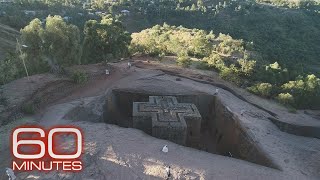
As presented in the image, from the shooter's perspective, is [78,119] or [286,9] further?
[286,9]

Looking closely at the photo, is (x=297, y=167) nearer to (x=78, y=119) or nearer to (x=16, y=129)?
(x=78, y=119)

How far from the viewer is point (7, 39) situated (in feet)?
155

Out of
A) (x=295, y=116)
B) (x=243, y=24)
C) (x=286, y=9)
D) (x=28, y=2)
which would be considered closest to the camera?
(x=295, y=116)

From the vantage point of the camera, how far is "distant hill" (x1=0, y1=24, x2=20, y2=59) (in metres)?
43.4

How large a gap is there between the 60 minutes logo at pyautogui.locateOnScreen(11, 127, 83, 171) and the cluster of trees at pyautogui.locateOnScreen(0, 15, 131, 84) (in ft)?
25.7

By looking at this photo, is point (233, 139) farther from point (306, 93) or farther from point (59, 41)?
point (59, 41)

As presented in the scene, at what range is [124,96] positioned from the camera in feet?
74.1

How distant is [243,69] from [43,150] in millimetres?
18846

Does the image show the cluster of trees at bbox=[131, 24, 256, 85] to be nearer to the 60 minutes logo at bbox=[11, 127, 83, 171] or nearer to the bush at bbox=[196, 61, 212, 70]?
the bush at bbox=[196, 61, 212, 70]

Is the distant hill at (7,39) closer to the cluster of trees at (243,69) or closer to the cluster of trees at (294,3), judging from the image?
the cluster of trees at (243,69)

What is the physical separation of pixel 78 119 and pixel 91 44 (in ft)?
31.5

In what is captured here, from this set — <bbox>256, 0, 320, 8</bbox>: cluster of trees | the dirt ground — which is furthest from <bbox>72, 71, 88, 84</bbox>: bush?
<bbox>256, 0, 320, 8</bbox>: cluster of trees

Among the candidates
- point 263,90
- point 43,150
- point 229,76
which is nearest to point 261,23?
point 229,76

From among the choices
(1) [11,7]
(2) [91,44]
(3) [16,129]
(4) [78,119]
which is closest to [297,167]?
(4) [78,119]
